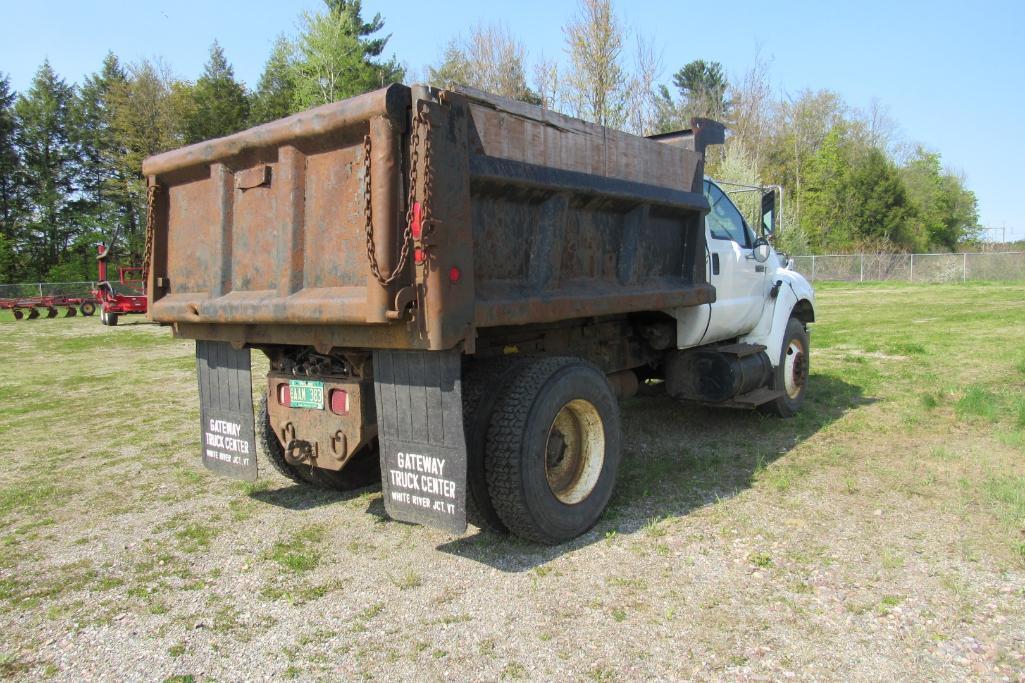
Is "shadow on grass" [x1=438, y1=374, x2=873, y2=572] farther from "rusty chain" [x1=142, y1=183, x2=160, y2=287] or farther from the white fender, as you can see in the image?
"rusty chain" [x1=142, y1=183, x2=160, y2=287]

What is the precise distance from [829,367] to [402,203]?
338 inches

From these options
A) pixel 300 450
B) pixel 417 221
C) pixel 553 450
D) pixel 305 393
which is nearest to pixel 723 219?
pixel 553 450

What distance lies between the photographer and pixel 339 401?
408 cm

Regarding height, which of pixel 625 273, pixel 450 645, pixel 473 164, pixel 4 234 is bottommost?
pixel 450 645

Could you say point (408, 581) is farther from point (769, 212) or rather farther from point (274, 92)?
point (274, 92)

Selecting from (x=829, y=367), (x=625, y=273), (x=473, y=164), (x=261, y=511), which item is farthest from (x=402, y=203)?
(x=829, y=367)

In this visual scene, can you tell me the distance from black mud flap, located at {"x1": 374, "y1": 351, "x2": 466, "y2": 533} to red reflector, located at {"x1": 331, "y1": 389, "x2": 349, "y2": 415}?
1.10ft

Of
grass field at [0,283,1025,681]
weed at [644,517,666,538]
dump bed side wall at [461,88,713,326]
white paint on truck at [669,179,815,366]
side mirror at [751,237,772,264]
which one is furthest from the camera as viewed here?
side mirror at [751,237,772,264]

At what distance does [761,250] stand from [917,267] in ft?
118

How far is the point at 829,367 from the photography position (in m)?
10.2

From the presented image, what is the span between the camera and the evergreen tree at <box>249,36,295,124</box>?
46.8m

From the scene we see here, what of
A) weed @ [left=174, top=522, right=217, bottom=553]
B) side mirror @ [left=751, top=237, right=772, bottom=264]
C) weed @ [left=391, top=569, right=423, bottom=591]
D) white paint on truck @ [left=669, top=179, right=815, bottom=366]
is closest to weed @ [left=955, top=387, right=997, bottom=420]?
white paint on truck @ [left=669, top=179, right=815, bottom=366]

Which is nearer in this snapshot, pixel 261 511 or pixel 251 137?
pixel 251 137

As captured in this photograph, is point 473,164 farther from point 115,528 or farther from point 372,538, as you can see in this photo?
point 115,528
